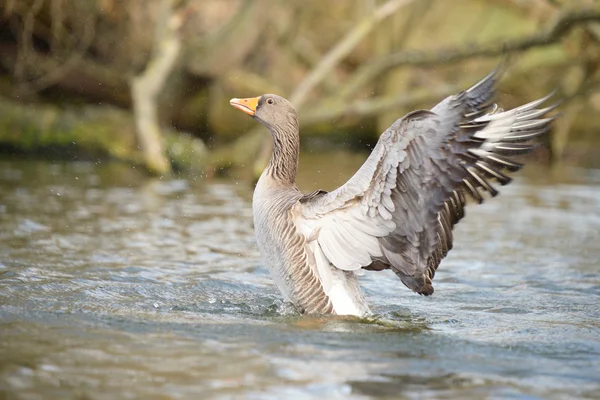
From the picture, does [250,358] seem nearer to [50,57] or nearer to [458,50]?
[458,50]

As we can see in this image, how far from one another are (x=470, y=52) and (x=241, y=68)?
5955mm

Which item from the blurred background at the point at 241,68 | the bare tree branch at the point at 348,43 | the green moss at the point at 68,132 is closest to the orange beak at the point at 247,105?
the blurred background at the point at 241,68

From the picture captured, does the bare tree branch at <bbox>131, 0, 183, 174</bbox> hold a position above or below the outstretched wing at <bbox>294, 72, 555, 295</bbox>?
above

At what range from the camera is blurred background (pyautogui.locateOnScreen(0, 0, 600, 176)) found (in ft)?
48.2

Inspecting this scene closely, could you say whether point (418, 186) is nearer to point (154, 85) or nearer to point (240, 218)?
point (240, 218)

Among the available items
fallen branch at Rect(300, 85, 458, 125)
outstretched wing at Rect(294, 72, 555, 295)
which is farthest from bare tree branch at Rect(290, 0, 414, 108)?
outstretched wing at Rect(294, 72, 555, 295)

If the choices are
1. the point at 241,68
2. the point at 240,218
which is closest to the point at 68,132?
the point at 241,68

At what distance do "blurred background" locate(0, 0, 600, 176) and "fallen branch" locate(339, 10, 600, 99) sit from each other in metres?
0.03

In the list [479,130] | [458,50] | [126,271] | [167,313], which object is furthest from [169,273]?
[458,50]

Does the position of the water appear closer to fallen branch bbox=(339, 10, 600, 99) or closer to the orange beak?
the orange beak

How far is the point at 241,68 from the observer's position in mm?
19281

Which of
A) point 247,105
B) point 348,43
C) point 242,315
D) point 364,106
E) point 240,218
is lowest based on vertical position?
point 242,315

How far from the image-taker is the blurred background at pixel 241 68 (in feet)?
48.2

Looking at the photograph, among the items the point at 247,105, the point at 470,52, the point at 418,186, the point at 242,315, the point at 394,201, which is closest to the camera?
the point at 418,186
